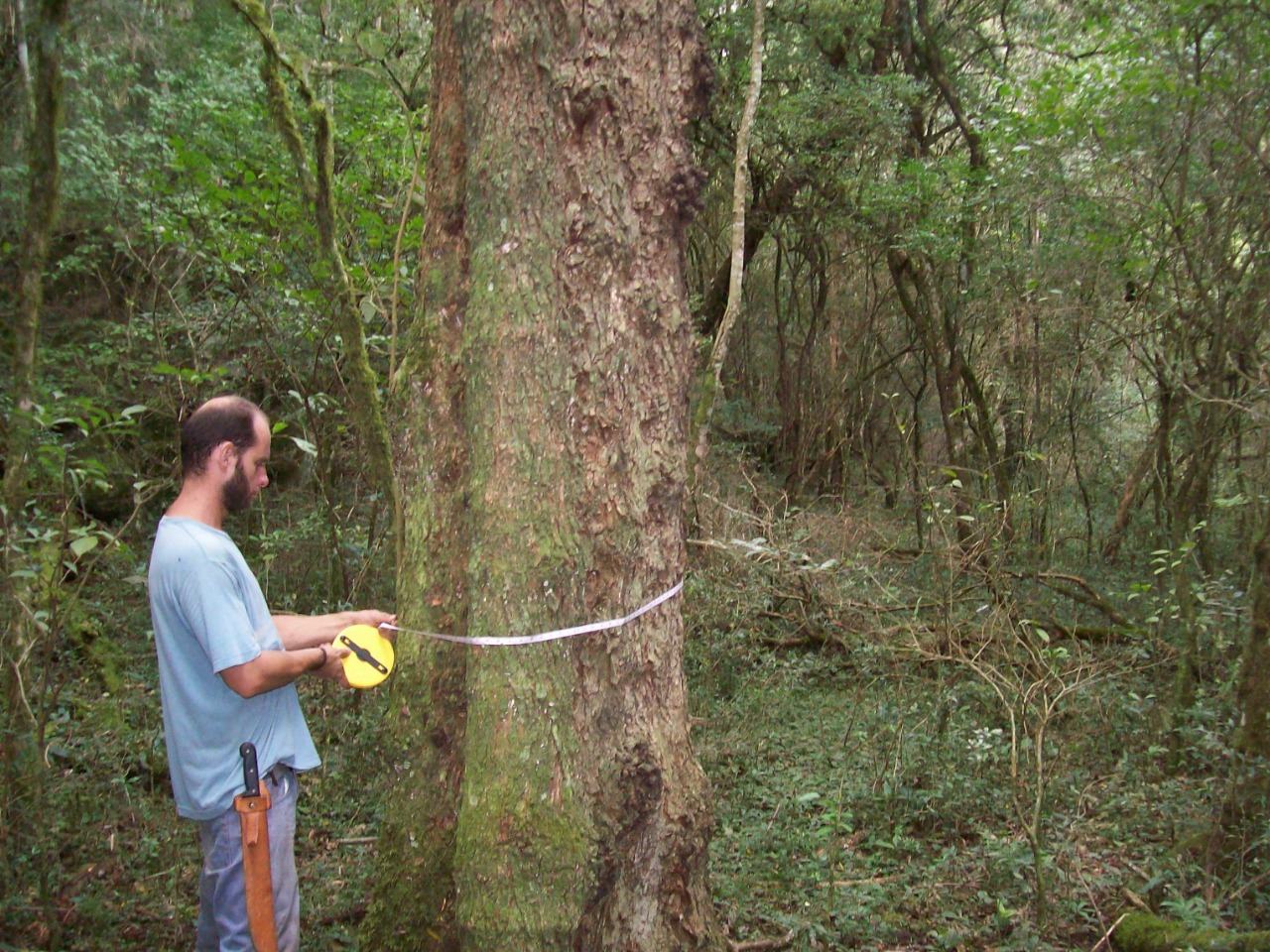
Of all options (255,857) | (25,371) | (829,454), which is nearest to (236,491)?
(255,857)

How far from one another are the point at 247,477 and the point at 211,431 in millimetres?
168

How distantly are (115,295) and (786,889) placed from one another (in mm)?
9663

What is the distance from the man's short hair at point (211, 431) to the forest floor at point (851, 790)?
1994 millimetres

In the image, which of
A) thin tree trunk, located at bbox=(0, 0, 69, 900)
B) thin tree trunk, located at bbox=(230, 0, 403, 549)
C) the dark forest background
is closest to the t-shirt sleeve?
the dark forest background

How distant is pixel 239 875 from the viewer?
2.70 m

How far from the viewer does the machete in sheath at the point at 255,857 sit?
265 cm

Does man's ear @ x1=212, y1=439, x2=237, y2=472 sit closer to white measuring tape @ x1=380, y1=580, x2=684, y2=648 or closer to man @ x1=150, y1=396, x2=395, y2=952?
man @ x1=150, y1=396, x2=395, y2=952

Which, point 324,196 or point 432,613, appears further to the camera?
point 324,196

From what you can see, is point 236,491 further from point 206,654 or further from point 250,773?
point 250,773

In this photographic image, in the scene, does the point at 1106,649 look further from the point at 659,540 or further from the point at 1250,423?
the point at 659,540

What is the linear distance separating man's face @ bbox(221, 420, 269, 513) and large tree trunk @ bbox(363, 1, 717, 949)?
2.14 feet

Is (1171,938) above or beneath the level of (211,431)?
beneath

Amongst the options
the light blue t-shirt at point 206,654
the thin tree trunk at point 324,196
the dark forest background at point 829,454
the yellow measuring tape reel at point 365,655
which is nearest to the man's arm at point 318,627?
the yellow measuring tape reel at point 365,655

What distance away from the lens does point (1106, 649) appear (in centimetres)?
731
